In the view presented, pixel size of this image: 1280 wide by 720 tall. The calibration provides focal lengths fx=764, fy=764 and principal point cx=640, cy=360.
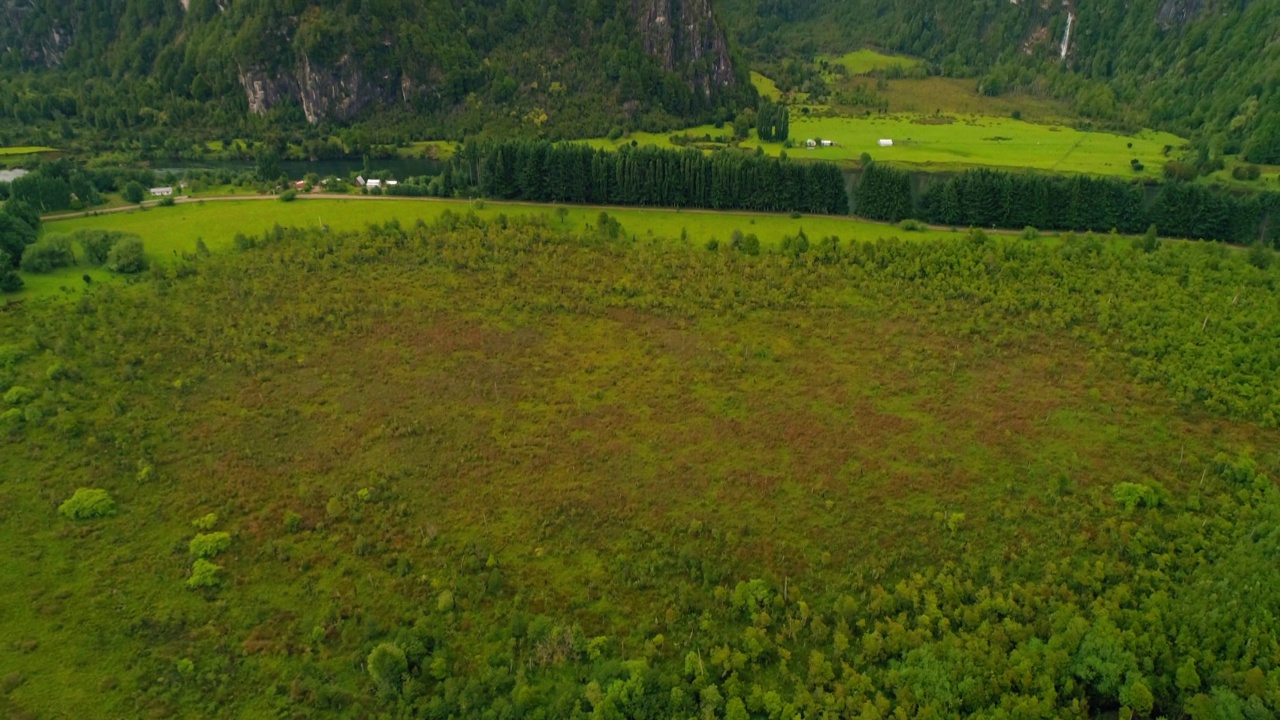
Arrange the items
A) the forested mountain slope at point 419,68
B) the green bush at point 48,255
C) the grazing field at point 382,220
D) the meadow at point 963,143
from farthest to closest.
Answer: the forested mountain slope at point 419,68 → the meadow at point 963,143 → the grazing field at point 382,220 → the green bush at point 48,255

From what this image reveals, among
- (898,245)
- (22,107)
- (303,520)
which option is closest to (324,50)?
(22,107)

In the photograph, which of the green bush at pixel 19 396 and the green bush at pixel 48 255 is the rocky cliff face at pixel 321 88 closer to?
the green bush at pixel 48 255

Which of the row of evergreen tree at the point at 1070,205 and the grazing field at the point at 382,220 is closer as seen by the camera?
the row of evergreen tree at the point at 1070,205

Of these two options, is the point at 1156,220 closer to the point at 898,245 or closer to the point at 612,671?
the point at 898,245

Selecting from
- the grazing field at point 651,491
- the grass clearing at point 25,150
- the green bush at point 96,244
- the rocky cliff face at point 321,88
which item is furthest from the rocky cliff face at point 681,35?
the grass clearing at point 25,150

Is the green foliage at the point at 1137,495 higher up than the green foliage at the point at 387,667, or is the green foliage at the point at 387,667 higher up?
the green foliage at the point at 1137,495

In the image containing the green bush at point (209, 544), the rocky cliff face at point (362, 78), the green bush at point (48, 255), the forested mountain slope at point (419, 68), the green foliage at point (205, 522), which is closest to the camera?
the green bush at point (209, 544)

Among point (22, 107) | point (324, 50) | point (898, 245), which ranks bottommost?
point (898, 245)
